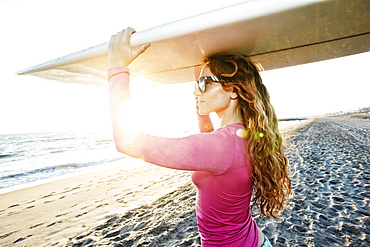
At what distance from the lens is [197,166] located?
86 cm

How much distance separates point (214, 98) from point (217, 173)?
1.72 feet

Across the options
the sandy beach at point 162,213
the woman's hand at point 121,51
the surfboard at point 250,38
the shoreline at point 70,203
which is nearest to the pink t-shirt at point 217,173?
the woman's hand at point 121,51

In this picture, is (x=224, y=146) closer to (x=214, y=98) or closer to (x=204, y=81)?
(x=214, y=98)

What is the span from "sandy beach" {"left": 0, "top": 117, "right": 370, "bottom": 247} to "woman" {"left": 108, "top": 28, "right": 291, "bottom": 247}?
2453 millimetres

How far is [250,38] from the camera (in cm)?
120

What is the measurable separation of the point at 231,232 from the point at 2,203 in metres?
8.51

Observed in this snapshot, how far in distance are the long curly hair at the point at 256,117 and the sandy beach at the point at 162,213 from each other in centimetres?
243

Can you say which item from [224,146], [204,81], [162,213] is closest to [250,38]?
[204,81]

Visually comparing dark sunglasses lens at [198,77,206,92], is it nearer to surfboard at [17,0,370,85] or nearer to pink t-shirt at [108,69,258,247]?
surfboard at [17,0,370,85]

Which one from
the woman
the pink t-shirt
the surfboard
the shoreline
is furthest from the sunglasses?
the shoreline

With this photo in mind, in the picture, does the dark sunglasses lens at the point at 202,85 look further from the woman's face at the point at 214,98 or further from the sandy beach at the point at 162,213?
the sandy beach at the point at 162,213

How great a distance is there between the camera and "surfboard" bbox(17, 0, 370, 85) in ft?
3.09

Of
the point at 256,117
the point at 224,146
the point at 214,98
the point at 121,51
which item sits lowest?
the point at 224,146

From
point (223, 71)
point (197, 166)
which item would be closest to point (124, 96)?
point (197, 166)
